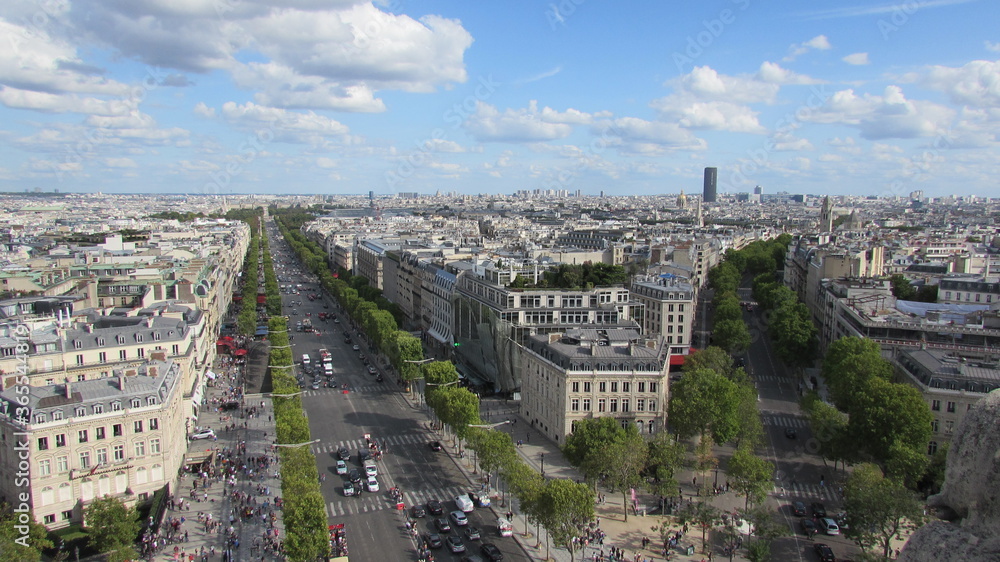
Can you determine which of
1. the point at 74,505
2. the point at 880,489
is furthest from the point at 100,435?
the point at 880,489

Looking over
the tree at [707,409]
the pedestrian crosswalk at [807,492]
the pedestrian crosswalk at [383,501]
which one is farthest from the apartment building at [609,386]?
the pedestrian crosswalk at [383,501]

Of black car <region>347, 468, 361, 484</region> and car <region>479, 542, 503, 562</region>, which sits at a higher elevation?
car <region>479, 542, 503, 562</region>

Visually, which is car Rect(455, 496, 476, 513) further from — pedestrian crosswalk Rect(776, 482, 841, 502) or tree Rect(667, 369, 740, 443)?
pedestrian crosswalk Rect(776, 482, 841, 502)

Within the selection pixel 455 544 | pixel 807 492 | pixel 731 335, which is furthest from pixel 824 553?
pixel 731 335

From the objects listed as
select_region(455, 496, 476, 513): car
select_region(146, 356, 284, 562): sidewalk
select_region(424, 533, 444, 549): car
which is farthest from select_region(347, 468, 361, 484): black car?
select_region(424, 533, 444, 549): car

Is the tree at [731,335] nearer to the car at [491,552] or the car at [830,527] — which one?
the car at [830,527]

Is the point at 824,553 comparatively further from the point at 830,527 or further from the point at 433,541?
the point at 433,541
